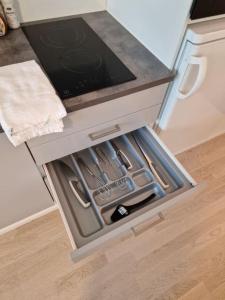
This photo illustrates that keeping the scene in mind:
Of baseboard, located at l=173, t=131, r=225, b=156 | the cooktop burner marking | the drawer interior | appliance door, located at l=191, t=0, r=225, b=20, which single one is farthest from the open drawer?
baseboard, located at l=173, t=131, r=225, b=156

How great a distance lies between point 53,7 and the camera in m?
1.06

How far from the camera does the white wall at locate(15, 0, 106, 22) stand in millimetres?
1003

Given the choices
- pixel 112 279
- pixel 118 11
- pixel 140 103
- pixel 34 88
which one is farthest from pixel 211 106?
pixel 112 279

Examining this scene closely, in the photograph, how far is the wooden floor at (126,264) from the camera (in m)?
1.12

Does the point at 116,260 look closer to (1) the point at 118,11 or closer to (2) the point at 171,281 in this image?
(2) the point at 171,281

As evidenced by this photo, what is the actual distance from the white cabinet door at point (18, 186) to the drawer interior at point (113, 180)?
11 cm

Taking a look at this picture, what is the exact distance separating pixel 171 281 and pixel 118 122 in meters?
0.93

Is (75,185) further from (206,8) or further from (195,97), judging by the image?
(206,8)

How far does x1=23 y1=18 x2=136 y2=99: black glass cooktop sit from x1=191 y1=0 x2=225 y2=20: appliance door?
11.4 inches

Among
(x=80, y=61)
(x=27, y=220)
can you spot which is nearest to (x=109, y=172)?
(x=80, y=61)

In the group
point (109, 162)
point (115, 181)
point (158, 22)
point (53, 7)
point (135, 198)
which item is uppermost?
point (53, 7)

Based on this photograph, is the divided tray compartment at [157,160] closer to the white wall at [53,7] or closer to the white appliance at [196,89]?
the white appliance at [196,89]

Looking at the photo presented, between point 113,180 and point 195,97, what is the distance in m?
0.57

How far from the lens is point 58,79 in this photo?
30.8 inches
